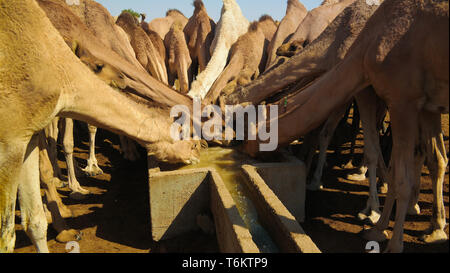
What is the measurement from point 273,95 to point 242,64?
1.98m

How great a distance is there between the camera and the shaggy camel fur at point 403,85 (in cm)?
222

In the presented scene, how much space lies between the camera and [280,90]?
4426 mm

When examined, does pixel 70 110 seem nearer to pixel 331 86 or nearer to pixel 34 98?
pixel 34 98

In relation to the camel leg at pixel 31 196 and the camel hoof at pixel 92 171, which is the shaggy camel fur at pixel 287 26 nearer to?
the camel hoof at pixel 92 171

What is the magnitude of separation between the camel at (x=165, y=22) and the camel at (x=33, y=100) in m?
7.12

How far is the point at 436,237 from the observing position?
3223 millimetres

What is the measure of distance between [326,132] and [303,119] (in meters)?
1.26

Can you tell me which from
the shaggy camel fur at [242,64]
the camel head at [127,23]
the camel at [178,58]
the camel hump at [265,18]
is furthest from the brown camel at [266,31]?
the camel head at [127,23]

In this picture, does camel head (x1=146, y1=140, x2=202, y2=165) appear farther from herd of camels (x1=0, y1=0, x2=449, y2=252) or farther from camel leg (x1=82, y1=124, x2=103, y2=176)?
camel leg (x1=82, y1=124, x2=103, y2=176)

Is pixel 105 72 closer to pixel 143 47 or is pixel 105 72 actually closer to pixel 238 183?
pixel 238 183

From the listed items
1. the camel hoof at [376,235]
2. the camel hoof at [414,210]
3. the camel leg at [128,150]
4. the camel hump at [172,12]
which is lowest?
the camel hoof at [376,235]

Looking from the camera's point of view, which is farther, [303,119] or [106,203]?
[106,203]

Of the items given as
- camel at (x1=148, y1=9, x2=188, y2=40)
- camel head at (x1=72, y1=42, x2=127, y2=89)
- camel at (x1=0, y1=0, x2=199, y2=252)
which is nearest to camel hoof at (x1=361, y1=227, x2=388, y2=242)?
camel at (x1=0, y1=0, x2=199, y2=252)

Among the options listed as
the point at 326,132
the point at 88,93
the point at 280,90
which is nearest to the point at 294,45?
the point at 280,90
